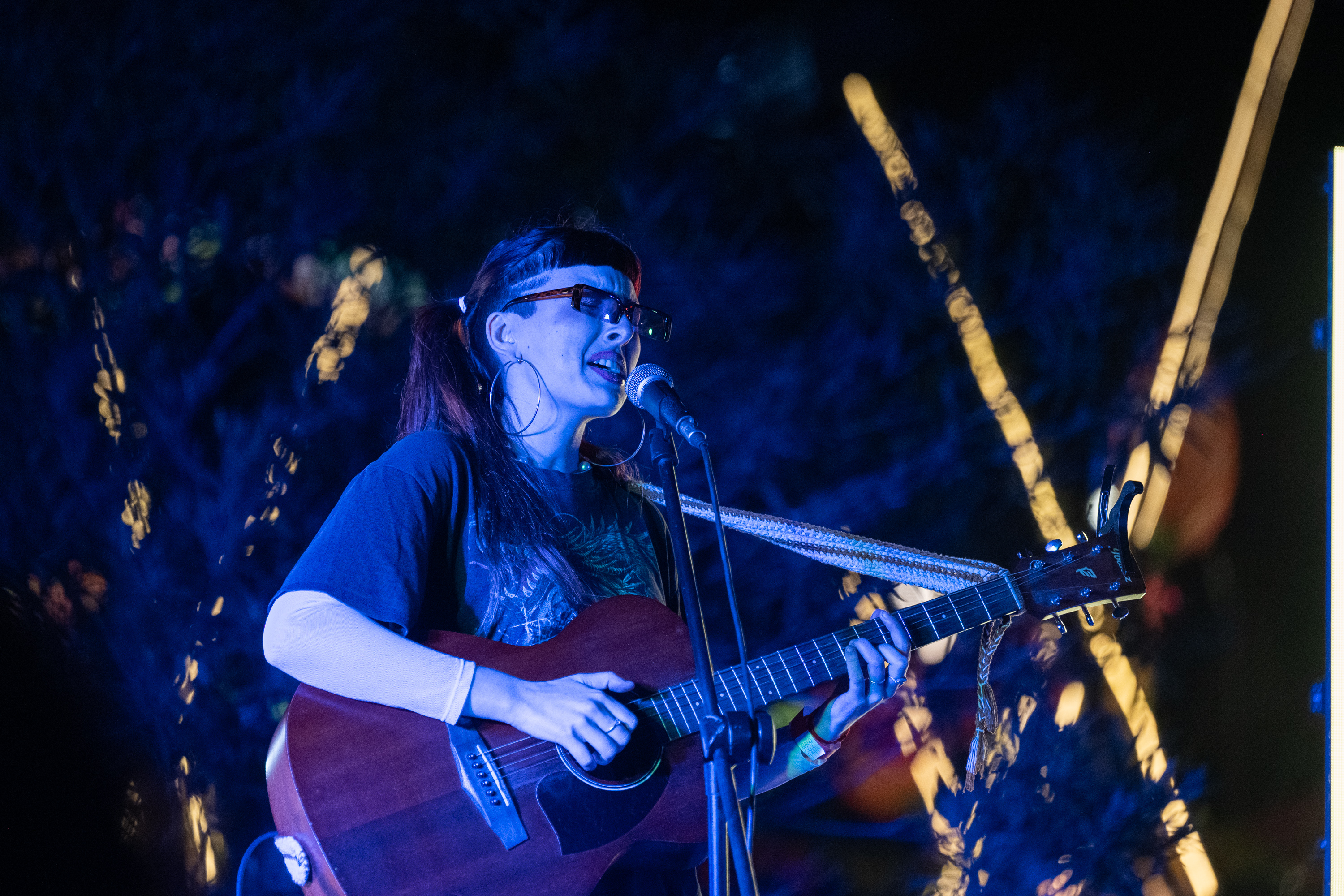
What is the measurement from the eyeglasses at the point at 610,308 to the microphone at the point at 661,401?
0.31m

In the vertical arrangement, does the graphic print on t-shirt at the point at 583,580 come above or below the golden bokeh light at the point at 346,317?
below

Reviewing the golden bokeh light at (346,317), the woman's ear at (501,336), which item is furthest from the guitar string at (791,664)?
the golden bokeh light at (346,317)

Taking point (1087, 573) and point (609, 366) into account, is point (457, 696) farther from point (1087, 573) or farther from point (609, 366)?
point (1087, 573)

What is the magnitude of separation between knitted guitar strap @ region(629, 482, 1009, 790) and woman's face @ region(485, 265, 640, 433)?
287mm

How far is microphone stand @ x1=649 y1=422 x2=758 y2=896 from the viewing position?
51.9 inches

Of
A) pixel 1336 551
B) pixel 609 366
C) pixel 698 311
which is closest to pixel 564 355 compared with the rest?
pixel 609 366

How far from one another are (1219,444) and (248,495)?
377cm

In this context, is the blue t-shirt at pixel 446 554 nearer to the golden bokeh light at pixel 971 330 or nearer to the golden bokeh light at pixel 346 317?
the golden bokeh light at pixel 346 317

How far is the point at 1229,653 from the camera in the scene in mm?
3936

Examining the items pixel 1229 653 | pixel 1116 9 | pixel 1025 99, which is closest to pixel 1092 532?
pixel 1025 99

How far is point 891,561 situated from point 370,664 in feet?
4.06

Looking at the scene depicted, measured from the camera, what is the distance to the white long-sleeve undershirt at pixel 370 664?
5.04ft

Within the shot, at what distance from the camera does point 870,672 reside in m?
1.88

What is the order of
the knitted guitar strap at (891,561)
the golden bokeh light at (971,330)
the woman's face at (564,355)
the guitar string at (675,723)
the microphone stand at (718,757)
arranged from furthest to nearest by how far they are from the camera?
the golden bokeh light at (971,330) → the knitted guitar strap at (891,561) → the woman's face at (564,355) → the guitar string at (675,723) → the microphone stand at (718,757)
